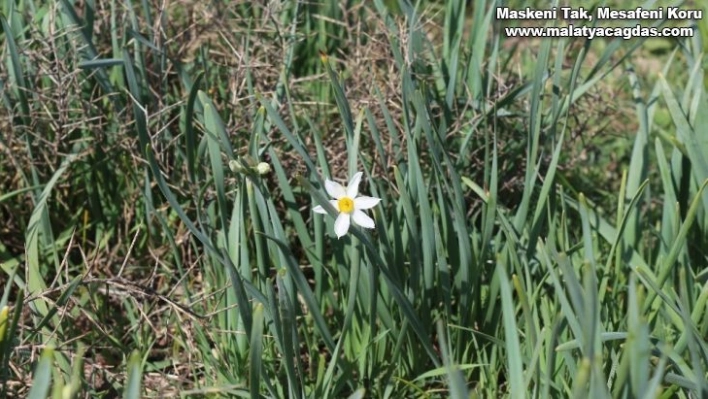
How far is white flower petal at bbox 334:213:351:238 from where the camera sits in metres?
1.32

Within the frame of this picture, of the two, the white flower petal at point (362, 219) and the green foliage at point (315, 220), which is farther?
the green foliage at point (315, 220)

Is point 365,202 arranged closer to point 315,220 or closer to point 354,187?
point 354,187

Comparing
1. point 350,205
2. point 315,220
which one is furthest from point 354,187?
point 315,220

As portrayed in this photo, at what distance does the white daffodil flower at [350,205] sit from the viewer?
4.40ft

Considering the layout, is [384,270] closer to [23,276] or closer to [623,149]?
[23,276]

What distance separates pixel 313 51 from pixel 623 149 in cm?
101

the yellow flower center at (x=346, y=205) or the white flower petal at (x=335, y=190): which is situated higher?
the white flower petal at (x=335, y=190)

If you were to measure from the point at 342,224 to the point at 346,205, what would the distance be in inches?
1.9

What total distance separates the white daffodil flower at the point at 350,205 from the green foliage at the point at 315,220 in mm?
31

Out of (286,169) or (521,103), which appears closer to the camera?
(286,169)

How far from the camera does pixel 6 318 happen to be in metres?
1.17

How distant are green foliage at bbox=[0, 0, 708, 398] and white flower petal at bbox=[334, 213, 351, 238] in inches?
1.3

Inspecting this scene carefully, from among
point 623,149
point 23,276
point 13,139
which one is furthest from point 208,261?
point 623,149

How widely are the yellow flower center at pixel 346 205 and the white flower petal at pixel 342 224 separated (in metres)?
0.02
